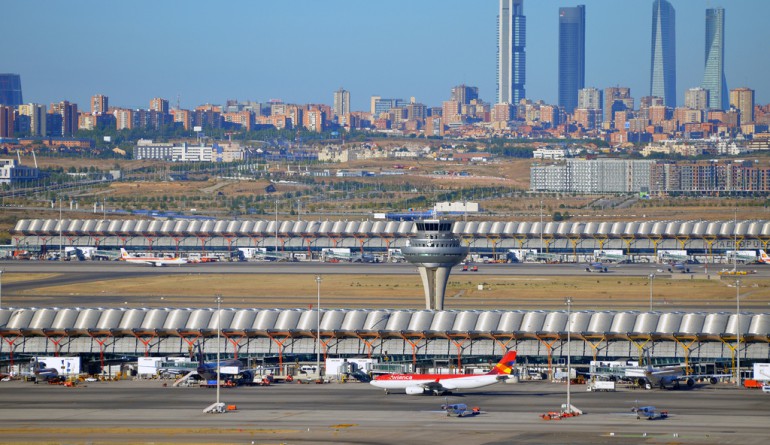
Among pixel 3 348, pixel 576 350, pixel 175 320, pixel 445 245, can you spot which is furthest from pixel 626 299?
pixel 3 348

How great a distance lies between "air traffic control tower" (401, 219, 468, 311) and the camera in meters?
113

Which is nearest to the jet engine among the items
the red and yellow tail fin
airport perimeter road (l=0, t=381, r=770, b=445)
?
airport perimeter road (l=0, t=381, r=770, b=445)

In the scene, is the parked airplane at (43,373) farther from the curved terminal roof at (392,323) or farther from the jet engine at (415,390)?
the jet engine at (415,390)

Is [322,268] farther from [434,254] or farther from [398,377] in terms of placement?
[398,377]

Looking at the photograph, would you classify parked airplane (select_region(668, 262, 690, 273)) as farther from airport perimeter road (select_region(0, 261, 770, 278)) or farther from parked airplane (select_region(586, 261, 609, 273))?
parked airplane (select_region(586, 261, 609, 273))

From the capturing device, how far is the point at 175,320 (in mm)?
102500

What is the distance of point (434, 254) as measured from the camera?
113000 millimetres

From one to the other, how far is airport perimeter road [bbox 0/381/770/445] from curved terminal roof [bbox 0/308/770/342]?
233 inches

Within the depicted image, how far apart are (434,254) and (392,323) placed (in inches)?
530

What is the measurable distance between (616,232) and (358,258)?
3929 centimetres

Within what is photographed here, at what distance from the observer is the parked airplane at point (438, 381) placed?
289 feet

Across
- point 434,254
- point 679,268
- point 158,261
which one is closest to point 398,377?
point 434,254

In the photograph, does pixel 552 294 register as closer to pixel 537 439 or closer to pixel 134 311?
pixel 134 311

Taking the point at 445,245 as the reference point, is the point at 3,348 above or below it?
below
